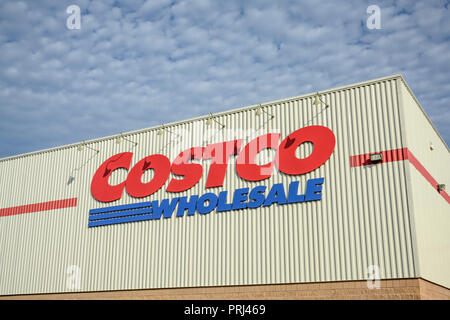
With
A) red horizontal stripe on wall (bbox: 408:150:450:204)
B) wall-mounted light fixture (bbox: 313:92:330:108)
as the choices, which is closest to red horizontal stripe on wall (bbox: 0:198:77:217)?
wall-mounted light fixture (bbox: 313:92:330:108)

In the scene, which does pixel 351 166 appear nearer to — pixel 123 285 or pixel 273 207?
pixel 273 207

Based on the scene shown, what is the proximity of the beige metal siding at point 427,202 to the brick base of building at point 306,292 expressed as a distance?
59 centimetres

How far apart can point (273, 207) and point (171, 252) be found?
5.36 meters

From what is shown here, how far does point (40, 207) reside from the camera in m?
29.1

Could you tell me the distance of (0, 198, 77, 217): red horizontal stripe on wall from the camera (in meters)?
28.1

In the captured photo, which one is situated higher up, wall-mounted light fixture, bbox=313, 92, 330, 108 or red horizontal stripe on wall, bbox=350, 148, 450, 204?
wall-mounted light fixture, bbox=313, 92, 330, 108

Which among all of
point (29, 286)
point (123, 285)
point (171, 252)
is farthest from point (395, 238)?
point (29, 286)

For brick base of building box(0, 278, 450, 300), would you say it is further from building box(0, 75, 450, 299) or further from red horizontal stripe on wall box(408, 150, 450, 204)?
red horizontal stripe on wall box(408, 150, 450, 204)

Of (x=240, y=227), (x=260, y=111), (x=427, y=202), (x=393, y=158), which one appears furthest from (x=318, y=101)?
(x=240, y=227)

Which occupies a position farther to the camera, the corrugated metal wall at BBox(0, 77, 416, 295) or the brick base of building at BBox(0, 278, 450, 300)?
the corrugated metal wall at BBox(0, 77, 416, 295)

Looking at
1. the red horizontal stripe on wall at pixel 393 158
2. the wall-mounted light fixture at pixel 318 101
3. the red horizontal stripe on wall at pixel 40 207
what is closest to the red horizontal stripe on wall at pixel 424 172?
the red horizontal stripe on wall at pixel 393 158

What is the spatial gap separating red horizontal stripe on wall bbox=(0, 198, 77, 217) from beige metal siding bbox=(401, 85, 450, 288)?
1702 centimetres

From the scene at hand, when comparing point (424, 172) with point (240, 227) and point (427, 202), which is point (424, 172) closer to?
point (427, 202)

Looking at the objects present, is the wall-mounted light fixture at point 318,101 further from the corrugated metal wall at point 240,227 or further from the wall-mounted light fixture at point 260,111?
the wall-mounted light fixture at point 260,111
